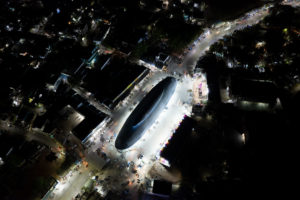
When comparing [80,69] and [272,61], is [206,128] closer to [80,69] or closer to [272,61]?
[272,61]

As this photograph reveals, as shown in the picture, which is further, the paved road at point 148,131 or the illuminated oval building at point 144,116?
the paved road at point 148,131

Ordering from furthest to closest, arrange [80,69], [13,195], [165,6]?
[165,6] → [80,69] → [13,195]

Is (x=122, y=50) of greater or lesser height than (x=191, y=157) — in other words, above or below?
Result: above

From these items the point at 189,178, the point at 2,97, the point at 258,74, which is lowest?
the point at 189,178

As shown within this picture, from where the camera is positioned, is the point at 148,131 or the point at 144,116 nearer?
the point at 144,116

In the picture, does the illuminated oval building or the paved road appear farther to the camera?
the paved road

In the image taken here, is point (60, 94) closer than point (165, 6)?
Yes

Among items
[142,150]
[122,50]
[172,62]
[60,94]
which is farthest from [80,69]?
[142,150]

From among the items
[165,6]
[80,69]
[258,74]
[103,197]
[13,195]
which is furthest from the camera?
[165,6]
